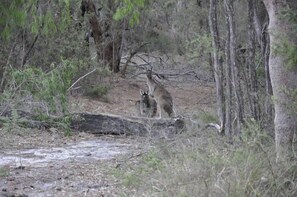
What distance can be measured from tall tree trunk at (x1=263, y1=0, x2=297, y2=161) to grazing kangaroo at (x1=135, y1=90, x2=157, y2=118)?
31.8ft

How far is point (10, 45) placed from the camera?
818 inches

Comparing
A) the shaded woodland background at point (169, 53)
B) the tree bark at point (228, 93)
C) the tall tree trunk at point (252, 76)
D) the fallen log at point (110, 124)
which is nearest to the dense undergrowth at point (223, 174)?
the shaded woodland background at point (169, 53)

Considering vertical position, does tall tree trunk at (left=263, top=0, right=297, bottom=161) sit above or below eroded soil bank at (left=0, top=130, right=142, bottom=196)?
above

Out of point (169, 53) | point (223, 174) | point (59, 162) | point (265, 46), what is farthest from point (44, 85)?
point (169, 53)

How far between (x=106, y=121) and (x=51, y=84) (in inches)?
102

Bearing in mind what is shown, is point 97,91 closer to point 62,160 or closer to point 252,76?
point 62,160

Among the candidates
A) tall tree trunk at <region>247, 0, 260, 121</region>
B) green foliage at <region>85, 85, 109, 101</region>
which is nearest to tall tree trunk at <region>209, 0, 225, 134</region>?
tall tree trunk at <region>247, 0, 260, 121</region>

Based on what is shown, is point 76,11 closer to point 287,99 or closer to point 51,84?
point 51,84

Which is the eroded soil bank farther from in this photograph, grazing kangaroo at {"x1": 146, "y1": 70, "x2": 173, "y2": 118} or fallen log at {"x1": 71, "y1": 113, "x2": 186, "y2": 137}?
grazing kangaroo at {"x1": 146, "y1": 70, "x2": 173, "y2": 118}

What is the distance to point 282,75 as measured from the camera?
27.9ft

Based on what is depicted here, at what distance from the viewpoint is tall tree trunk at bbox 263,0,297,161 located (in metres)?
8.20

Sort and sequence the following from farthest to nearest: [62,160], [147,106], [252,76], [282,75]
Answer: [147,106], [62,160], [252,76], [282,75]

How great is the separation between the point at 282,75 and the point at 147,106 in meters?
10.2

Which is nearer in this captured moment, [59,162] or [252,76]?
[252,76]
